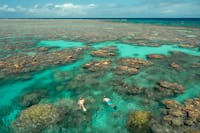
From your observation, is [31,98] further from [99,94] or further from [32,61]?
[32,61]

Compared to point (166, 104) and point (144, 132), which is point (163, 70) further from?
point (144, 132)

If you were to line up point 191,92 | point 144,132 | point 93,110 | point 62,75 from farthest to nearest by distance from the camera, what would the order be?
point 62,75
point 191,92
point 93,110
point 144,132

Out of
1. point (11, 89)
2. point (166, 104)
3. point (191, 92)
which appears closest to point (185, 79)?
point (191, 92)

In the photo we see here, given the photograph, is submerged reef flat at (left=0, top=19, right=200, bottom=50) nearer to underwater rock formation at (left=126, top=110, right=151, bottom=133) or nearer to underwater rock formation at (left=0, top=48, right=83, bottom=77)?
underwater rock formation at (left=0, top=48, right=83, bottom=77)

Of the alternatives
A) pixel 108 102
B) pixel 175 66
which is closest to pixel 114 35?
pixel 175 66

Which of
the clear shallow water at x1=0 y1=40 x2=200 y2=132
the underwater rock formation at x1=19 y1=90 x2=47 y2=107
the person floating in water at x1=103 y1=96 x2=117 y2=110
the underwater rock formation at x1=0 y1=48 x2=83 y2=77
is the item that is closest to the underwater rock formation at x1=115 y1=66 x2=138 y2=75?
the clear shallow water at x1=0 y1=40 x2=200 y2=132

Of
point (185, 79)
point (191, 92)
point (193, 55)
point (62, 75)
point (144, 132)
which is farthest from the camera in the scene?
point (193, 55)

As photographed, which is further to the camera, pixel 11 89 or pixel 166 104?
pixel 11 89
